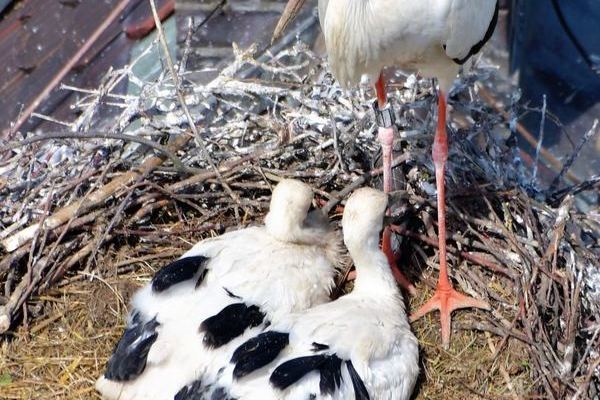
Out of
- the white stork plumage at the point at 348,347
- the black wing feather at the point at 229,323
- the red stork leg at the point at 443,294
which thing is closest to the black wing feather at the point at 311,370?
the white stork plumage at the point at 348,347

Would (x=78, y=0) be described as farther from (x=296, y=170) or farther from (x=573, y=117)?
(x=573, y=117)

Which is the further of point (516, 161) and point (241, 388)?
point (516, 161)

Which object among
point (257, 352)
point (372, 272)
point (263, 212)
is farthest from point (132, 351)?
point (263, 212)

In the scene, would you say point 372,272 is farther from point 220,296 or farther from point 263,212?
point 263,212

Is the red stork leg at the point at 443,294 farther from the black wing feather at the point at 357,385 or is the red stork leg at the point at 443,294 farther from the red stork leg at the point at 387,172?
the black wing feather at the point at 357,385

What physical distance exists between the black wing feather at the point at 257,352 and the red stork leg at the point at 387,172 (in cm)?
88

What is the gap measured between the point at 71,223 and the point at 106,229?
0.46ft

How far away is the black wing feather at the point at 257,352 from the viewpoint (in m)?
4.12

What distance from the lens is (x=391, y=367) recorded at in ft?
14.3

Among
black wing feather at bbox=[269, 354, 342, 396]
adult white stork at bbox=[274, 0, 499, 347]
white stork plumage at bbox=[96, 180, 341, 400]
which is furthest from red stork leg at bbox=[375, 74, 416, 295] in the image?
black wing feather at bbox=[269, 354, 342, 396]

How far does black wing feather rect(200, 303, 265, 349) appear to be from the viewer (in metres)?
4.25

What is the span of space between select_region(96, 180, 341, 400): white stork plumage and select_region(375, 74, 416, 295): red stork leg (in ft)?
0.84

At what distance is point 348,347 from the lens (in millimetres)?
4254

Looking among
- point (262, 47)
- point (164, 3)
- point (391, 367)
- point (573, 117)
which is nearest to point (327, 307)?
point (391, 367)
